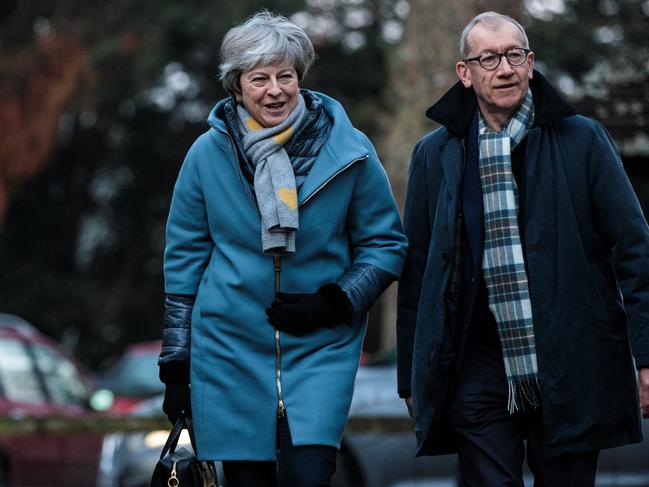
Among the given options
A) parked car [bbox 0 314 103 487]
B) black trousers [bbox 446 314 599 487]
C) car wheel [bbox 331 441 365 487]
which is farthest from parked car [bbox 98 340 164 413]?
black trousers [bbox 446 314 599 487]

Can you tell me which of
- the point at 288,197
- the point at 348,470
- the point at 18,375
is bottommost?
the point at 18,375

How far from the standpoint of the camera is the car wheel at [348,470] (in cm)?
891

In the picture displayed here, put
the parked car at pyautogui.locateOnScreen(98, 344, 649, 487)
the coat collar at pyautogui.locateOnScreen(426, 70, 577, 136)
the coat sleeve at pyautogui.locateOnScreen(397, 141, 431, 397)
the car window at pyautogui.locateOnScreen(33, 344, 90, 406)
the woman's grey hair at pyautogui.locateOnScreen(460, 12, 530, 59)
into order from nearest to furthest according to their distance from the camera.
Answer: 1. the coat collar at pyautogui.locateOnScreen(426, 70, 577, 136)
2. the woman's grey hair at pyautogui.locateOnScreen(460, 12, 530, 59)
3. the coat sleeve at pyautogui.locateOnScreen(397, 141, 431, 397)
4. the parked car at pyautogui.locateOnScreen(98, 344, 649, 487)
5. the car window at pyautogui.locateOnScreen(33, 344, 90, 406)

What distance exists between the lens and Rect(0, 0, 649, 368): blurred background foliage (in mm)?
23969

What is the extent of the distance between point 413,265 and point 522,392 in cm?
58

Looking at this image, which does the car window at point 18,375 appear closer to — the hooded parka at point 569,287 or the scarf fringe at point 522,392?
the hooded parka at point 569,287

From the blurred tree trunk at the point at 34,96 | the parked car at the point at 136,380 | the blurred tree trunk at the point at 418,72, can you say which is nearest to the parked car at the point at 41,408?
the parked car at the point at 136,380

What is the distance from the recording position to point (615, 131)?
A: 7.79 metres

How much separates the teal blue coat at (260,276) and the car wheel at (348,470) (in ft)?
14.0

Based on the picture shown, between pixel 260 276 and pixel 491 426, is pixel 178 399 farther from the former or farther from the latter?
pixel 491 426

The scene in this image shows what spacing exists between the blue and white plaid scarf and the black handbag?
3.08ft

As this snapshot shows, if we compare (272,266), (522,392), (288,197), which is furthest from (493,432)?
(288,197)

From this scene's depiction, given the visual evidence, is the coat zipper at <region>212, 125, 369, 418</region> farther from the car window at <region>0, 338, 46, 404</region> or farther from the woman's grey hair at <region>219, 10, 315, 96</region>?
the car window at <region>0, 338, 46, 404</region>

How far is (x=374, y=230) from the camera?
4.79 m
